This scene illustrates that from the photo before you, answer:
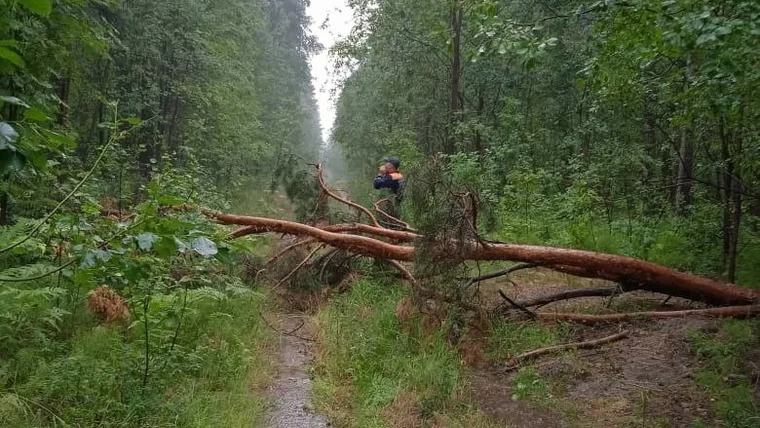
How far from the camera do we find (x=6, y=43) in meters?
1.56

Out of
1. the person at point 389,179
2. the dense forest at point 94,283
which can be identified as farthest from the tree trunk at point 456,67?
the dense forest at point 94,283

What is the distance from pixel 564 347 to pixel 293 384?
9.69ft

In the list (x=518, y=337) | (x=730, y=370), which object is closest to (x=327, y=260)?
(x=518, y=337)

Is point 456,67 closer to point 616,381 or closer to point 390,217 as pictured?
point 390,217

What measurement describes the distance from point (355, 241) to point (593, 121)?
33.0 feet

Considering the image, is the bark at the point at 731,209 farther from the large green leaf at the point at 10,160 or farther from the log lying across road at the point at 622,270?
the large green leaf at the point at 10,160

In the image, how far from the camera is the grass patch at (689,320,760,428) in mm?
3932

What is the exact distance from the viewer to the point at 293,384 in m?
5.58

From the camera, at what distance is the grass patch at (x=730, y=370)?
3.93 m

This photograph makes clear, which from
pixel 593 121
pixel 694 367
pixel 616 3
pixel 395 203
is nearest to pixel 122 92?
pixel 395 203

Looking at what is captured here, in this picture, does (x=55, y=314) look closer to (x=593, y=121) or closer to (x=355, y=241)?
(x=355, y=241)

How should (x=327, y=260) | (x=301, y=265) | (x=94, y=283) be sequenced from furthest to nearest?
(x=327, y=260)
(x=301, y=265)
(x=94, y=283)

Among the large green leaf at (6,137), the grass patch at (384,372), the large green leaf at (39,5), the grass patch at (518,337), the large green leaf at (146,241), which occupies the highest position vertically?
the large green leaf at (39,5)

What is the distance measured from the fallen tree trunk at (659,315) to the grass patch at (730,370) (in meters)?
0.24
